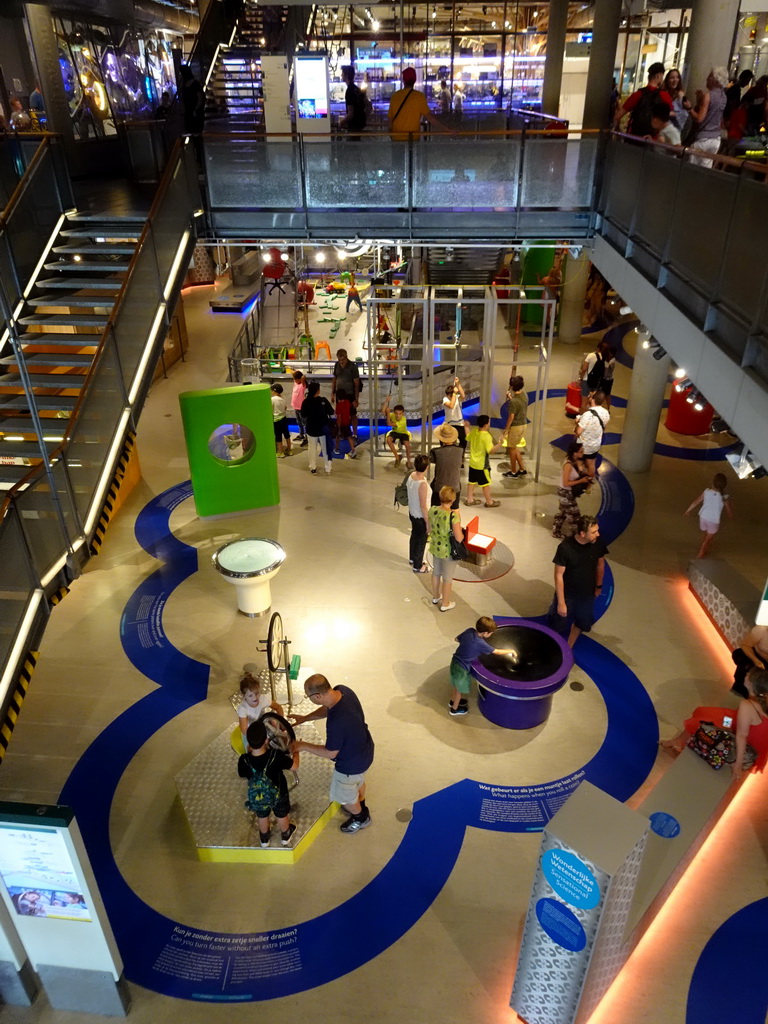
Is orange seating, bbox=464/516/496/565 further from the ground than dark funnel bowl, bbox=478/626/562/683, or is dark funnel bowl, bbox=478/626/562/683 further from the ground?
dark funnel bowl, bbox=478/626/562/683

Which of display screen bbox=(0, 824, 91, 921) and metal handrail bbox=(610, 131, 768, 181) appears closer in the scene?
display screen bbox=(0, 824, 91, 921)

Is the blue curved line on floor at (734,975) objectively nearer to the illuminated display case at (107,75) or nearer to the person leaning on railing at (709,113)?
the person leaning on railing at (709,113)

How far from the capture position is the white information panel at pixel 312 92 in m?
10.7

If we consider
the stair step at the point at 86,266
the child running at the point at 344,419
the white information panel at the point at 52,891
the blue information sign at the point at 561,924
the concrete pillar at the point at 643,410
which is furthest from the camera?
the child running at the point at 344,419

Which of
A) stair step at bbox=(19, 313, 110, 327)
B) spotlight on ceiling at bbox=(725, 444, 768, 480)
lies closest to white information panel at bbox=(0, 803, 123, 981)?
spotlight on ceiling at bbox=(725, 444, 768, 480)

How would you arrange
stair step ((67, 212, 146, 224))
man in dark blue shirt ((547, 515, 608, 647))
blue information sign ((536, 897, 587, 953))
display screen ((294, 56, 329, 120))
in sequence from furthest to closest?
display screen ((294, 56, 329, 120))
stair step ((67, 212, 146, 224))
man in dark blue shirt ((547, 515, 608, 647))
blue information sign ((536, 897, 587, 953))

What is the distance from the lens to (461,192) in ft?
34.2

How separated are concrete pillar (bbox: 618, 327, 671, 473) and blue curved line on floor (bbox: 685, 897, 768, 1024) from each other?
7786mm

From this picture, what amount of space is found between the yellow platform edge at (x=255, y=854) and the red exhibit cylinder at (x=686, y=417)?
10.8 metres

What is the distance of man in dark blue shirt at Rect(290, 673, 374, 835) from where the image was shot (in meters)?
5.34

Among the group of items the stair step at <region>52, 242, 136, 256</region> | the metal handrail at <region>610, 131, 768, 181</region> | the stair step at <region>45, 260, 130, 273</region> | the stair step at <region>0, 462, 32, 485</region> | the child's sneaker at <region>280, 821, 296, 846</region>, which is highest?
the metal handrail at <region>610, 131, 768, 181</region>

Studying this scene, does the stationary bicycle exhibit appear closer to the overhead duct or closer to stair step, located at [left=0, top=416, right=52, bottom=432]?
stair step, located at [left=0, top=416, right=52, bottom=432]

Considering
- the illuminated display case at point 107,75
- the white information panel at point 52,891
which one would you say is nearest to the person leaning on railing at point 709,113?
the white information panel at point 52,891

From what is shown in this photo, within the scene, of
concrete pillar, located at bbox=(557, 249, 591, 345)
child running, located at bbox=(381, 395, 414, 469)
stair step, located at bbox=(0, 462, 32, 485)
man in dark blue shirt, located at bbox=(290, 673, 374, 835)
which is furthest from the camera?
concrete pillar, located at bbox=(557, 249, 591, 345)
